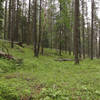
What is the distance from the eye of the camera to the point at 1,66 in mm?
7938

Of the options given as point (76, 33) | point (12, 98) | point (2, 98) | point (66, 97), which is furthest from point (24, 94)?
point (76, 33)

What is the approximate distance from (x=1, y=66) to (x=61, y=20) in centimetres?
1490

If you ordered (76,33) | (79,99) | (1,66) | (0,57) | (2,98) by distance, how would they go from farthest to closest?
(76,33)
(0,57)
(1,66)
(79,99)
(2,98)

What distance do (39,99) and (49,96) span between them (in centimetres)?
40

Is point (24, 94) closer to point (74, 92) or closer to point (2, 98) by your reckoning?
point (2, 98)

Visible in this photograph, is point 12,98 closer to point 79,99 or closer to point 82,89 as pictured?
point 79,99

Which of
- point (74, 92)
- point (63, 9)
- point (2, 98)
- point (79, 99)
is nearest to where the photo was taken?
point (2, 98)

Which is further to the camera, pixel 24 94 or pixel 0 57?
pixel 0 57

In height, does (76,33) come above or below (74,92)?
above

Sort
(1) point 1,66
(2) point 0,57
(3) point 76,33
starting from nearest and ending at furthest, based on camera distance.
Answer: (1) point 1,66
(2) point 0,57
(3) point 76,33

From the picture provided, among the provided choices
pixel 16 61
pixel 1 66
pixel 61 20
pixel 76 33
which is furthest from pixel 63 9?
pixel 1 66


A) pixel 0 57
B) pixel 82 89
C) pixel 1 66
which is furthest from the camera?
pixel 0 57

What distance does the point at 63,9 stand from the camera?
20391 millimetres

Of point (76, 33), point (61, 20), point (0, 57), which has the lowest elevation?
point (0, 57)
